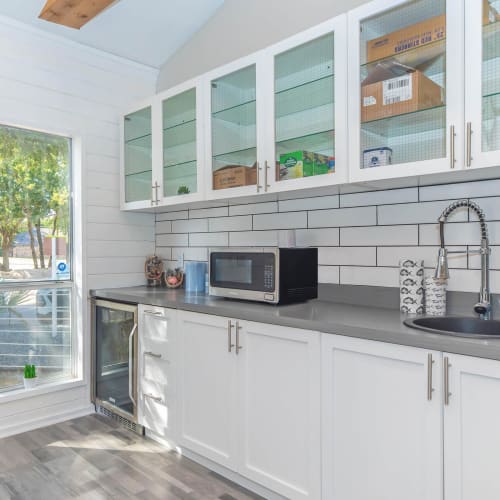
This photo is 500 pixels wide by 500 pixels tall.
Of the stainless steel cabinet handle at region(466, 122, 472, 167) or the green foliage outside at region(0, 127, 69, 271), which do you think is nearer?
the stainless steel cabinet handle at region(466, 122, 472, 167)

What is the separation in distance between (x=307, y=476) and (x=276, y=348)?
1.74 feet

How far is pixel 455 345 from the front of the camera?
141 cm

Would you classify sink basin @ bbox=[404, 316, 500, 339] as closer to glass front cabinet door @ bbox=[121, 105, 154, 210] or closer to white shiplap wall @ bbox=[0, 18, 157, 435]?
glass front cabinet door @ bbox=[121, 105, 154, 210]

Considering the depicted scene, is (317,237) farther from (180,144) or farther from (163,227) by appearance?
(163,227)

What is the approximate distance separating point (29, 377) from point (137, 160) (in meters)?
1.64

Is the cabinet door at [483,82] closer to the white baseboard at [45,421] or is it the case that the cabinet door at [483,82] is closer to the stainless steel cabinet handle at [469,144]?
the stainless steel cabinet handle at [469,144]

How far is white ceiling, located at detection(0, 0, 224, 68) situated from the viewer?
9.39 ft

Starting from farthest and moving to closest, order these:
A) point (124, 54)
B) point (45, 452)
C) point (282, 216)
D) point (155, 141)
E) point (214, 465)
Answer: point (124, 54), point (155, 141), point (282, 216), point (45, 452), point (214, 465)

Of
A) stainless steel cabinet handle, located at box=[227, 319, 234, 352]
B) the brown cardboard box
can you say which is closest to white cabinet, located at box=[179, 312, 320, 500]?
stainless steel cabinet handle, located at box=[227, 319, 234, 352]

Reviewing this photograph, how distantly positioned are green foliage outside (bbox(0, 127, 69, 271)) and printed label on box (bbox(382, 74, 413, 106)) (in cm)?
227

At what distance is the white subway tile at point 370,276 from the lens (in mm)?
2211

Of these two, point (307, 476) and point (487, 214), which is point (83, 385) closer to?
point (307, 476)

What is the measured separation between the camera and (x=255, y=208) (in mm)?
2826

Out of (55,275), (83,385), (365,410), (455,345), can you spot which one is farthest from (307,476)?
(55,275)
